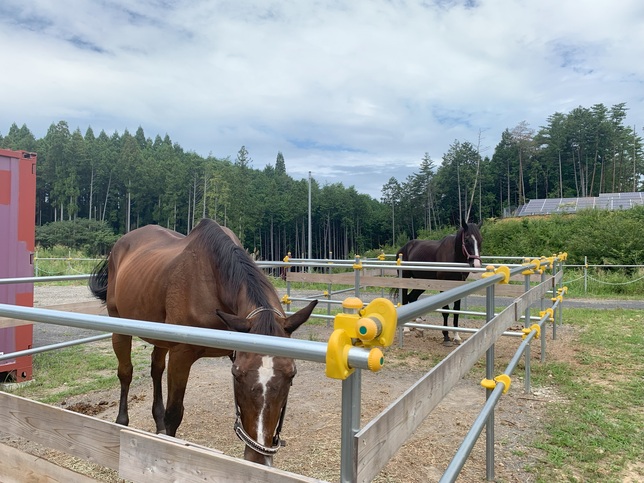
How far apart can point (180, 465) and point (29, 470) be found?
0.82 m

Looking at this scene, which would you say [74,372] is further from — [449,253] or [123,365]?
[449,253]

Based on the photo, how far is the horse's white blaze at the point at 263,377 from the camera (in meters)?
1.74

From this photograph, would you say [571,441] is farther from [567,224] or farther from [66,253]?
[66,253]

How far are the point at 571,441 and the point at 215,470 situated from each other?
3366 mm

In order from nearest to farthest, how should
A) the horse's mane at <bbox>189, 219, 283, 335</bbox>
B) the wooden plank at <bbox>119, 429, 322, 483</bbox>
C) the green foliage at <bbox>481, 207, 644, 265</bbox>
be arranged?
the wooden plank at <bbox>119, 429, 322, 483</bbox>
the horse's mane at <bbox>189, 219, 283, 335</bbox>
the green foliage at <bbox>481, 207, 644, 265</bbox>

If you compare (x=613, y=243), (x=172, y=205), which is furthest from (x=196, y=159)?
(x=613, y=243)

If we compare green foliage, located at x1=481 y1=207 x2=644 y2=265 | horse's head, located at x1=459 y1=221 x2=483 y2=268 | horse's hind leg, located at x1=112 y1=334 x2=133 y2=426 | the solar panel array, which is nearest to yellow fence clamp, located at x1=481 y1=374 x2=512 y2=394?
horse's hind leg, located at x1=112 y1=334 x2=133 y2=426

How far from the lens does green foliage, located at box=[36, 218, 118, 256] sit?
49781mm

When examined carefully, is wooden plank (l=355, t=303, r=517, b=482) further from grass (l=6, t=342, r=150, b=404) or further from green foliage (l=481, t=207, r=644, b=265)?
green foliage (l=481, t=207, r=644, b=265)

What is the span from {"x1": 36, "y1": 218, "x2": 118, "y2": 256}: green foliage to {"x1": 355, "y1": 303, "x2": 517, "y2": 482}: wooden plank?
2144 inches

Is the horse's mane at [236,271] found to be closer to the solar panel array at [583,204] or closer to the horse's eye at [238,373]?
the horse's eye at [238,373]

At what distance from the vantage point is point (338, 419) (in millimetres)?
3961

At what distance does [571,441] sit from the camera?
334 cm

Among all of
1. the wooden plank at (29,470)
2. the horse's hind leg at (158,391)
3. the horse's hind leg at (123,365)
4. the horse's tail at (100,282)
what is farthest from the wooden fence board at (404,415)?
the horse's tail at (100,282)
